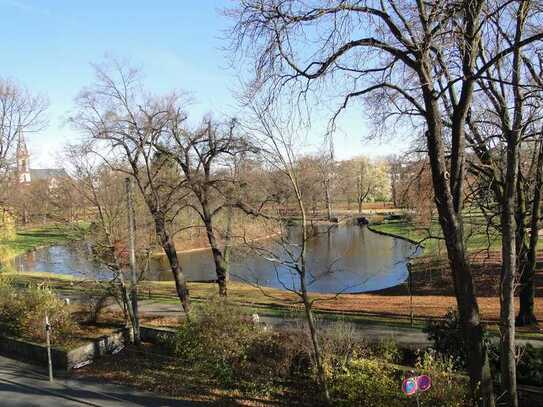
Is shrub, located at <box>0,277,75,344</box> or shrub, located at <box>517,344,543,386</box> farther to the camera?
shrub, located at <box>0,277,75,344</box>

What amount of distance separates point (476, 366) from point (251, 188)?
14302mm

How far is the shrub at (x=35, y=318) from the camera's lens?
13.8m

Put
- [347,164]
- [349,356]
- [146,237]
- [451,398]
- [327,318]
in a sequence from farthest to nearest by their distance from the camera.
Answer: [347,164]
[146,237]
[327,318]
[349,356]
[451,398]

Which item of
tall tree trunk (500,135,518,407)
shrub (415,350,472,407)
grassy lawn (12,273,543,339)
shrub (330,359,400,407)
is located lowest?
grassy lawn (12,273,543,339)

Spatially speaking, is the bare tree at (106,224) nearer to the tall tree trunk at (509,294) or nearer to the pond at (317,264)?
the pond at (317,264)

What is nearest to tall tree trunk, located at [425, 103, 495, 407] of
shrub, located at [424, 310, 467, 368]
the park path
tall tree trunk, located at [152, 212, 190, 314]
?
shrub, located at [424, 310, 467, 368]

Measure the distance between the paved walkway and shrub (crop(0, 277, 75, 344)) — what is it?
180cm

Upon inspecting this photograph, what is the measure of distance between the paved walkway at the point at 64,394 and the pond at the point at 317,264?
16.0 ft

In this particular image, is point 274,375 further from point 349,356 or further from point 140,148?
point 140,148

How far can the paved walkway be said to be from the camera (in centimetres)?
988

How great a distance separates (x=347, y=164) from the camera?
6825cm

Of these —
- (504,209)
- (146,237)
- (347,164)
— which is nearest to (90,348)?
(146,237)

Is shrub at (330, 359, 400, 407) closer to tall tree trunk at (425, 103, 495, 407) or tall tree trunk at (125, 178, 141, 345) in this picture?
tall tree trunk at (425, 103, 495, 407)

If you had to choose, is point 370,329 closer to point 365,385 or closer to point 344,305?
point 344,305
